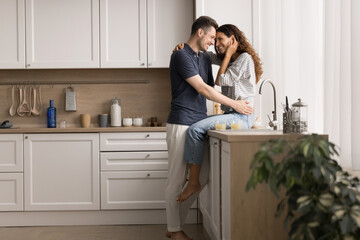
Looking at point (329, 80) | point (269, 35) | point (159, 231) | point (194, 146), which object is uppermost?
point (269, 35)

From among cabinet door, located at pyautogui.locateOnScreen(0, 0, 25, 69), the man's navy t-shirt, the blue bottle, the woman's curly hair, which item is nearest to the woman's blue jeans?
the man's navy t-shirt

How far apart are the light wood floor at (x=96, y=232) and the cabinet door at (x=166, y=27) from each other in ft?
4.86

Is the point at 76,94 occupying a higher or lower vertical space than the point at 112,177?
higher

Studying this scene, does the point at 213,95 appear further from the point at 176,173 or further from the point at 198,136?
the point at 176,173

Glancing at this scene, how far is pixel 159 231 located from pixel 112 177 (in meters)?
0.65

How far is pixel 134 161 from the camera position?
439cm

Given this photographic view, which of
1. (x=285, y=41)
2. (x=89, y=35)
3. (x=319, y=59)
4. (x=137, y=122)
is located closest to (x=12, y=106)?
(x=89, y=35)

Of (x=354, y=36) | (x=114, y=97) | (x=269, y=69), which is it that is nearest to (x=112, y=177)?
(x=114, y=97)

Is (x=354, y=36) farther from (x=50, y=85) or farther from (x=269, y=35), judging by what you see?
(x=50, y=85)

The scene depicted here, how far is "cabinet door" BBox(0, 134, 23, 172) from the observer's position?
14.3ft

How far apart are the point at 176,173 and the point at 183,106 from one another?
1.43 feet

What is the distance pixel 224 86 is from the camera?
343 centimetres

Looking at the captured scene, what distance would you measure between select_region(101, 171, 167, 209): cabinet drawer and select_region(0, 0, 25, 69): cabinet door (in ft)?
4.46

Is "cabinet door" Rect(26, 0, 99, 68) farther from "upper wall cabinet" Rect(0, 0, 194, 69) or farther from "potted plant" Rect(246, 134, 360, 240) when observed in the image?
"potted plant" Rect(246, 134, 360, 240)
